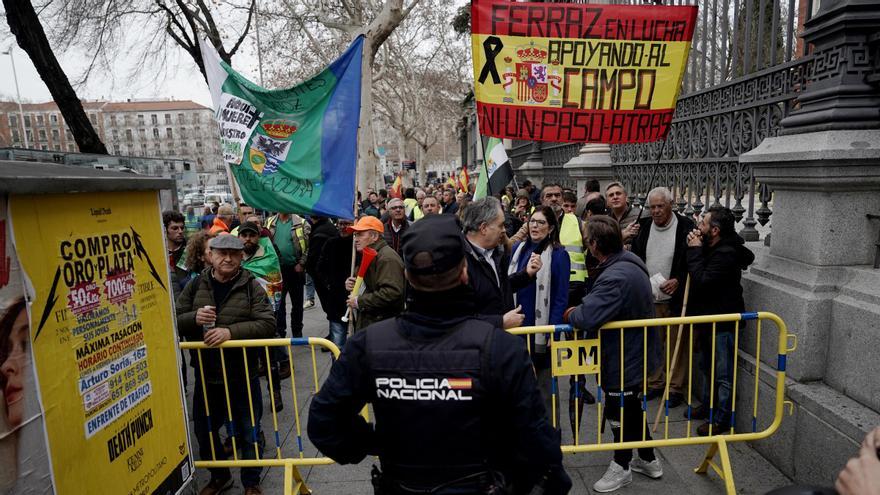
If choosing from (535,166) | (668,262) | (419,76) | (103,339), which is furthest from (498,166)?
(419,76)

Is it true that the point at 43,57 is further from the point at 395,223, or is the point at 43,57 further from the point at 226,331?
the point at 226,331

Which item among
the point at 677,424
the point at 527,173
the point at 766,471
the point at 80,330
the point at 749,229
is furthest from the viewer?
→ the point at 527,173

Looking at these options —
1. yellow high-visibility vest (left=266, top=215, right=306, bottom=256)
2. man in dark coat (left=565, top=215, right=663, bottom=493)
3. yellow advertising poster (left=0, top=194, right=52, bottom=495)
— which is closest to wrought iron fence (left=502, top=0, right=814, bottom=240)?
man in dark coat (left=565, top=215, right=663, bottom=493)

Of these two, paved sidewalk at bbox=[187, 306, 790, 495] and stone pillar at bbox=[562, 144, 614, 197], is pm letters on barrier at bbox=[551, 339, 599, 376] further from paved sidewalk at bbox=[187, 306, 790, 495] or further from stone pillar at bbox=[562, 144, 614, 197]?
stone pillar at bbox=[562, 144, 614, 197]

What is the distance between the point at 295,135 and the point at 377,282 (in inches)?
54.2

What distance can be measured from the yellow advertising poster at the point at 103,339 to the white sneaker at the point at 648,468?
305 centimetres

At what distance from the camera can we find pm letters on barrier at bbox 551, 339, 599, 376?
11.8 feet

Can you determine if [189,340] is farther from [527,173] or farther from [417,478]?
[527,173]

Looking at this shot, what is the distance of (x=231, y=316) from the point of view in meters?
3.81

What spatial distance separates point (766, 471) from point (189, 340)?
429 cm

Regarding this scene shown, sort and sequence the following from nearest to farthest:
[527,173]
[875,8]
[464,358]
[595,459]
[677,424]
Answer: [464,358] < [875,8] < [595,459] < [677,424] < [527,173]

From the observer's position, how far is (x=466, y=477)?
1.77m

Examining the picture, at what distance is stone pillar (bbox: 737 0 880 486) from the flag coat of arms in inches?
127

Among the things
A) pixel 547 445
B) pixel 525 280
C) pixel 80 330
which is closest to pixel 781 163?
pixel 525 280
